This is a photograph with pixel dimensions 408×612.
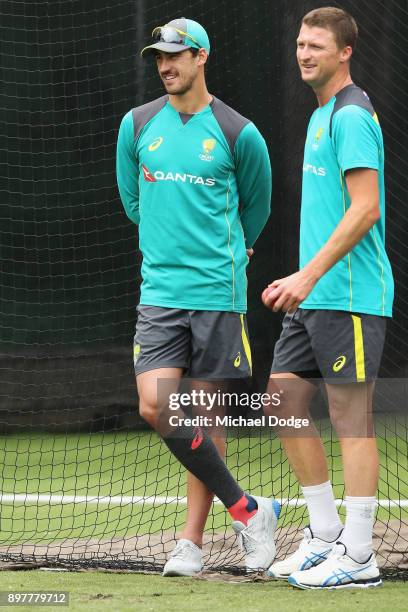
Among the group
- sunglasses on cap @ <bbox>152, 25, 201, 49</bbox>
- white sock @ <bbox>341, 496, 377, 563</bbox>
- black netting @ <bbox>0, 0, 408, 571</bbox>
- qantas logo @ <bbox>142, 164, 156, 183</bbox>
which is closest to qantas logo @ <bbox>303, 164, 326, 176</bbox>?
qantas logo @ <bbox>142, 164, 156, 183</bbox>

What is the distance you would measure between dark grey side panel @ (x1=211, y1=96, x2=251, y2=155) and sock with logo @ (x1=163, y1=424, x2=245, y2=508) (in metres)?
1.06

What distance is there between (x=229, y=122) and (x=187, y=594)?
1.74 m

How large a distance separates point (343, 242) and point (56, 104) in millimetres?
5522

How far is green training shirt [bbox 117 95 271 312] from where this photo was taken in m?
4.56

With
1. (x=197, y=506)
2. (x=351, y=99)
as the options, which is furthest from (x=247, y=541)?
(x=351, y=99)

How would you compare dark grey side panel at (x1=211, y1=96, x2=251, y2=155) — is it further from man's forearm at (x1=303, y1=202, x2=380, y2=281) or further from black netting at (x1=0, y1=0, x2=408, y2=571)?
black netting at (x1=0, y1=0, x2=408, y2=571)

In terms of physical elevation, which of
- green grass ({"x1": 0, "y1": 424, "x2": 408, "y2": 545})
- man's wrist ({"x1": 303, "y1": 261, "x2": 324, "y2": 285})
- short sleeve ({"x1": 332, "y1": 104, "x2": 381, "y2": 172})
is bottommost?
green grass ({"x1": 0, "y1": 424, "x2": 408, "y2": 545})

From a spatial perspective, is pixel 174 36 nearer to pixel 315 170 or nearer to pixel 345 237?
pixel 315 170

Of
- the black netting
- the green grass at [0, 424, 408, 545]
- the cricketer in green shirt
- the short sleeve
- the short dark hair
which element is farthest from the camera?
the black netting

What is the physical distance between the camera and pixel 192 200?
179 inches

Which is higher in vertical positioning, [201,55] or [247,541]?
[201,55]

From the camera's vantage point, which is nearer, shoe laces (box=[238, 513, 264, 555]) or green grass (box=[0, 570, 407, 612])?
green grass (box=[0, 570, 407, 612])

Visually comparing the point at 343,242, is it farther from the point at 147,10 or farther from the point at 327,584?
the point at 147,10

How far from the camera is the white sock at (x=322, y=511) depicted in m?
4.48
